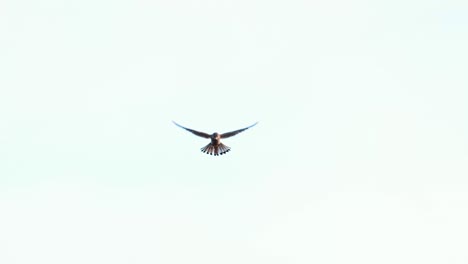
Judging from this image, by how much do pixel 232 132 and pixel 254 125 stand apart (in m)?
8.90

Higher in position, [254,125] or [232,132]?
[232,132]

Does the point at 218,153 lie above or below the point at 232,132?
below

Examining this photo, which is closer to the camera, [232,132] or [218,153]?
[218,153]

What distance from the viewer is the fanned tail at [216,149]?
210ft

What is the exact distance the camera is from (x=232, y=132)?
6856 cm

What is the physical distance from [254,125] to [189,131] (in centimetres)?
832

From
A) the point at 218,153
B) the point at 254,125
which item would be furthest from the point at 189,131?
the point at 254,125

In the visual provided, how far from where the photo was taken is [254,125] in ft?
197

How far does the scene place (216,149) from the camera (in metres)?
65.4

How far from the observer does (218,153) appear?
63438mm

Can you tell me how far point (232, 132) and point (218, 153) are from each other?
5.64 m

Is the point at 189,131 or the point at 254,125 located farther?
the point at 189,131

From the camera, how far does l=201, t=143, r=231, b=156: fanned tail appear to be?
63866 millimetres

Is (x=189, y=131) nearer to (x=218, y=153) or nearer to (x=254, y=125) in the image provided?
(x=218, y=153)
